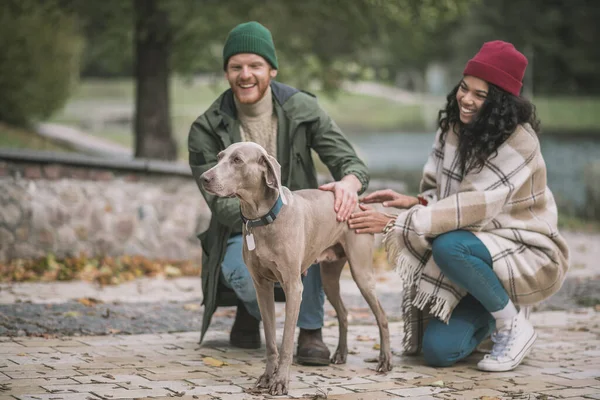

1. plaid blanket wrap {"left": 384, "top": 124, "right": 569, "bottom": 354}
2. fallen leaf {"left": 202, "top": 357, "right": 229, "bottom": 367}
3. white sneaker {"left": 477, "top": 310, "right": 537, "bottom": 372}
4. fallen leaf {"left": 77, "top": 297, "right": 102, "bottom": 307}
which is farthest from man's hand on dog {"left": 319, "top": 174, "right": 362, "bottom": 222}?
fallen leaf {"left": 77, "top": 297, "right": 102, "bottom": 307}

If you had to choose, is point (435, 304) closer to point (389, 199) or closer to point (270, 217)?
point (389, 199)

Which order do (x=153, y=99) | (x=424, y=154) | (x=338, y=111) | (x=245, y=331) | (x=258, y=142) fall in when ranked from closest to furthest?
(x=258, y=142) < (x=245, y=331) < (x=153, y=99) < (x=424, y=154) < (x=338, y=111)

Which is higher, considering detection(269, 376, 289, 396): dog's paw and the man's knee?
the man's knee

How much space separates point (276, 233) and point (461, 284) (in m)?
1.38

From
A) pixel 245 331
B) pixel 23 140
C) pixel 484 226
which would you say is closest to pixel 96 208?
pixel 245 331

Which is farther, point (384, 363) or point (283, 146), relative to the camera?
point (283, 146)

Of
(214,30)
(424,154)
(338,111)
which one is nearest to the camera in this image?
(214,30)

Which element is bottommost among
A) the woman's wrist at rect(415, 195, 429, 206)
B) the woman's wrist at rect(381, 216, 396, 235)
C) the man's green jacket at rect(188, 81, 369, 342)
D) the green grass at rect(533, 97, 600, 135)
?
the woman's wrist at rect(381, 216, 396, 235)

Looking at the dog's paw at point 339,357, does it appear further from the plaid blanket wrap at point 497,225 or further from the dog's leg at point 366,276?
the plaid blanket wrap at point 497,225

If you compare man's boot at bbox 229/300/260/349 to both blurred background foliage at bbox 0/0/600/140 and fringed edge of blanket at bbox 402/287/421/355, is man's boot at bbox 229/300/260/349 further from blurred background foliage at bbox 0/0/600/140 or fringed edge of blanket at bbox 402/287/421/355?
blurred background foliage at bbox 0/0/600/140

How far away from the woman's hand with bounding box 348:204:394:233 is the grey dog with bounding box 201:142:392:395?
0.05 m

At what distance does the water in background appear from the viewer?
2108cm

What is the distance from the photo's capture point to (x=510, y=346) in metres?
5.02

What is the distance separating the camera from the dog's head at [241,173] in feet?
13.3
